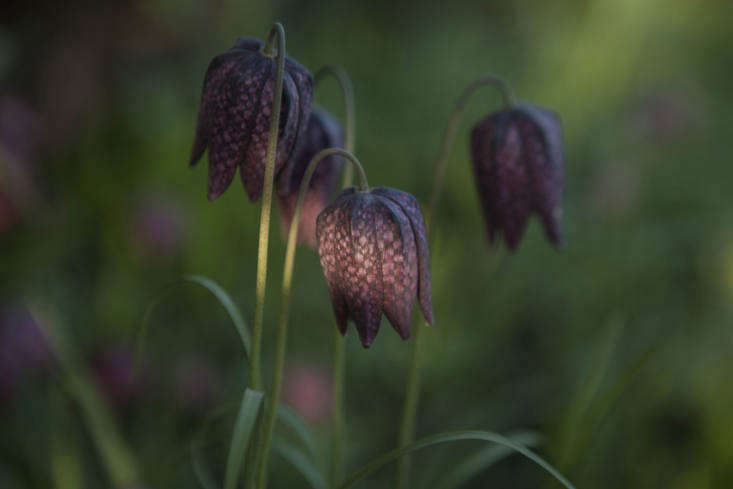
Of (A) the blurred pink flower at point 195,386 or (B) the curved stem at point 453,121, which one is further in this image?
(A) the blurred pink flower at point 195,386

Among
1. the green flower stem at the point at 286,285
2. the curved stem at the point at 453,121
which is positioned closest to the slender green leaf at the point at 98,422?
the green flower stem at the point at 286,285

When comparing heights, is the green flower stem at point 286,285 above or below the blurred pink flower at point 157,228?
above

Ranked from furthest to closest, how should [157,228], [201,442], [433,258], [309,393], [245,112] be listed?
[157,228], [309,393], [433,258], [201,442], [245,112]

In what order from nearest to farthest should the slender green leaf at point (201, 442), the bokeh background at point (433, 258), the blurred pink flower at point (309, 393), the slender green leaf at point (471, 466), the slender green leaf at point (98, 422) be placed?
the slender green leaf at point (201, 442) → the slender green leaf at point (471, 466) → the slender green leaf at point (98, 422) → the bokeh background at point (433, 258) → the blurred pink flower at point (309, 393)

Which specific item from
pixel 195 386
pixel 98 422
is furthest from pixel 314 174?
pixel 195 386

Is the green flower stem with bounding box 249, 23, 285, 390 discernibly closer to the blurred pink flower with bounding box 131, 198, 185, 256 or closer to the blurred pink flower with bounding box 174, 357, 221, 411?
the blurred pink flower with bounding box 174, 357, 221, 411

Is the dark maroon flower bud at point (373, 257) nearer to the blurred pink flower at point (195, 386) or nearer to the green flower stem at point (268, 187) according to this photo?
the green flower stem at point (268, 187)

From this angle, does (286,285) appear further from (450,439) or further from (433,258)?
(433,258)
